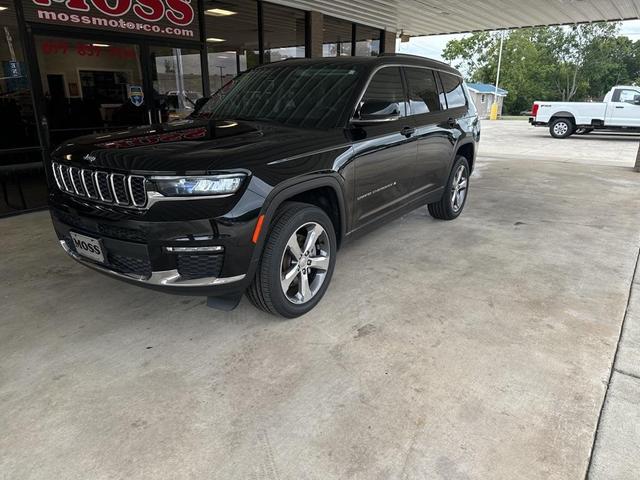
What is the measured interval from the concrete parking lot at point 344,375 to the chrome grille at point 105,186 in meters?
0.92

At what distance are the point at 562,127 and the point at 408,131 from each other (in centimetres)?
1630

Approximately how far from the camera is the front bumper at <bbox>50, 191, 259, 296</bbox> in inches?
97.6

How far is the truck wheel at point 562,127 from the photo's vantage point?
1756 cm

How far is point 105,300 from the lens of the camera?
3473 millimetres

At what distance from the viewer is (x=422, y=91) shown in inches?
176

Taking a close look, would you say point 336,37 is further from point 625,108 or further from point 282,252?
point 625,108

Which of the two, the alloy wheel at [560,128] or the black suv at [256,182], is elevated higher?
the black suv at [256,182]

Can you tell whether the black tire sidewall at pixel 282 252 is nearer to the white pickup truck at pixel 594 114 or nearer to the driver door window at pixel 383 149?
the driver door window at pixel 383 149

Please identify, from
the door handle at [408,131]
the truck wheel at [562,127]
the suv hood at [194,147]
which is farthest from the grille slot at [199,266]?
the truck wheel at [562,127]

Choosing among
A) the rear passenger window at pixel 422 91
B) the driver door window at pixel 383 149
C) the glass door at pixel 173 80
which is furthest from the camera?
the glass door at pixel 173 80

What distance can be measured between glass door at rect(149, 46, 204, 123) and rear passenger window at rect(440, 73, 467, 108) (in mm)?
3850

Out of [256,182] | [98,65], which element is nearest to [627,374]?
[256,182]

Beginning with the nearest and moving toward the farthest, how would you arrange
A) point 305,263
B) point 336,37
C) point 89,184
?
1. point 89,184
2. point 305,263
3. point 336,37

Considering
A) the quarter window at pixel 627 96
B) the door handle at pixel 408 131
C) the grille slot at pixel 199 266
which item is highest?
the quarter window at pixel 627 96
